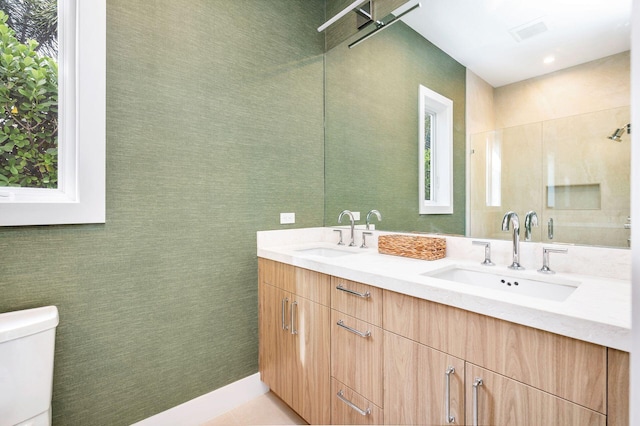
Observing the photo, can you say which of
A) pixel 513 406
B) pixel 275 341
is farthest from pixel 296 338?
pixel 513 406

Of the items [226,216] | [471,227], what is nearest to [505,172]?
[471,227]

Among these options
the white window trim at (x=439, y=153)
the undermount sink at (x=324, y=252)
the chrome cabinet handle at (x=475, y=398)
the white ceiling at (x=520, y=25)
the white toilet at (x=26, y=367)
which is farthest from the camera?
the undermount sink at (x=324, y=252)

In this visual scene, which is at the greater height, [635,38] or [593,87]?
[593,87]

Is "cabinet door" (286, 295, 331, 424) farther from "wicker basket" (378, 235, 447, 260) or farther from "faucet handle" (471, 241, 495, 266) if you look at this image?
"faucet handle" (471, 241, 495, 266)

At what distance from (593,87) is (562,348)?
3.38 ft

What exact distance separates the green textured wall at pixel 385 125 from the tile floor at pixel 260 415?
1.22m

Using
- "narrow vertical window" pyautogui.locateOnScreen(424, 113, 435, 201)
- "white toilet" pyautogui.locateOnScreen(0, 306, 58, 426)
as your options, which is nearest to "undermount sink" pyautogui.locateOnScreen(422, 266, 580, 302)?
"narrow vertical window" pyautogui.locateOnScreen(424, 113, 435, 201)

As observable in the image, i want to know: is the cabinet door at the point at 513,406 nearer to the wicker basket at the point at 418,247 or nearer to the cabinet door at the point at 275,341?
the wicker basket at the point at 418,247

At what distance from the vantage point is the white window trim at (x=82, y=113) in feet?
4.49

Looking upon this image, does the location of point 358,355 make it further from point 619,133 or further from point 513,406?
point 619,133

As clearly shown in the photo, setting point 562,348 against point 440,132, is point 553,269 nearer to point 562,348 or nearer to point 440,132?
point 562,348

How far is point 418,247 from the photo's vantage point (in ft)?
5.18

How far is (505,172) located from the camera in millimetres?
1427

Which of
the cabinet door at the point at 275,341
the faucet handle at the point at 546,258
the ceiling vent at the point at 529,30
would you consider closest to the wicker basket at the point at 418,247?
the faucet handle at the point at 546,258
